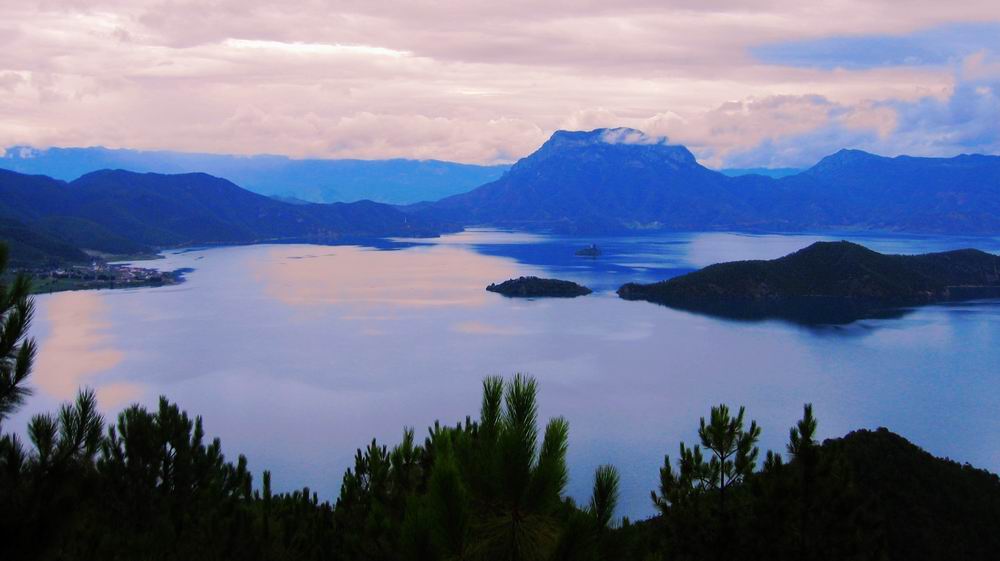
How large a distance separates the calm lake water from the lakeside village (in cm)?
386

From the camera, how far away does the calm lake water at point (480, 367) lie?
3509cm

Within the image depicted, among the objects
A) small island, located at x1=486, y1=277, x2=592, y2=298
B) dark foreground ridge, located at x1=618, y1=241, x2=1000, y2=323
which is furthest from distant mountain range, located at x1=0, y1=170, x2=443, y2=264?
dark foreground ridge, located at x1=618, y1=241, x2=1000, y2=323

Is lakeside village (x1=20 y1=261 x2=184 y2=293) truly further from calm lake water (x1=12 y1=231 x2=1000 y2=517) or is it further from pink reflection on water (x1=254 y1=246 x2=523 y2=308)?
pink reflection on water (x1=254 y1=246 x2=523 y2=308)

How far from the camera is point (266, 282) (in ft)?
311

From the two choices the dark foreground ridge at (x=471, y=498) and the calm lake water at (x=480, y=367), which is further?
the calm lake water at (x=480, y=367)

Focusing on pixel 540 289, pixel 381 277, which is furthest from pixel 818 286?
pixel 381 277

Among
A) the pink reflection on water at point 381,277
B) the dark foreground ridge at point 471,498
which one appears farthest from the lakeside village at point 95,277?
the dark foreground ridge at point 471,498

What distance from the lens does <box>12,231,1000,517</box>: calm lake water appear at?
115ft

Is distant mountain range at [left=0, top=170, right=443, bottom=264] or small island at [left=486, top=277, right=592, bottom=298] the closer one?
small island at [left=486, top=277, right=592, bottom=298]

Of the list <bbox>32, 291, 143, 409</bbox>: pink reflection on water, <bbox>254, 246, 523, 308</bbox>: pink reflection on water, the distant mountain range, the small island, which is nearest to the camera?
<bbox>32, 291, 143, 409</bbox>: pink reflection on water

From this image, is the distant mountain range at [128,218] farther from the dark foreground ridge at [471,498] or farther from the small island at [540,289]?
the dark foreground ridge at [471,498]

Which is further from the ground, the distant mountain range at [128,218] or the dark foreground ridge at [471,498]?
the distant mountain range at [128,218]

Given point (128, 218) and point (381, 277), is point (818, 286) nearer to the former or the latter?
point (381, 277)

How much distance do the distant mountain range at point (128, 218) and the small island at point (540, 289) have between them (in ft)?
182
